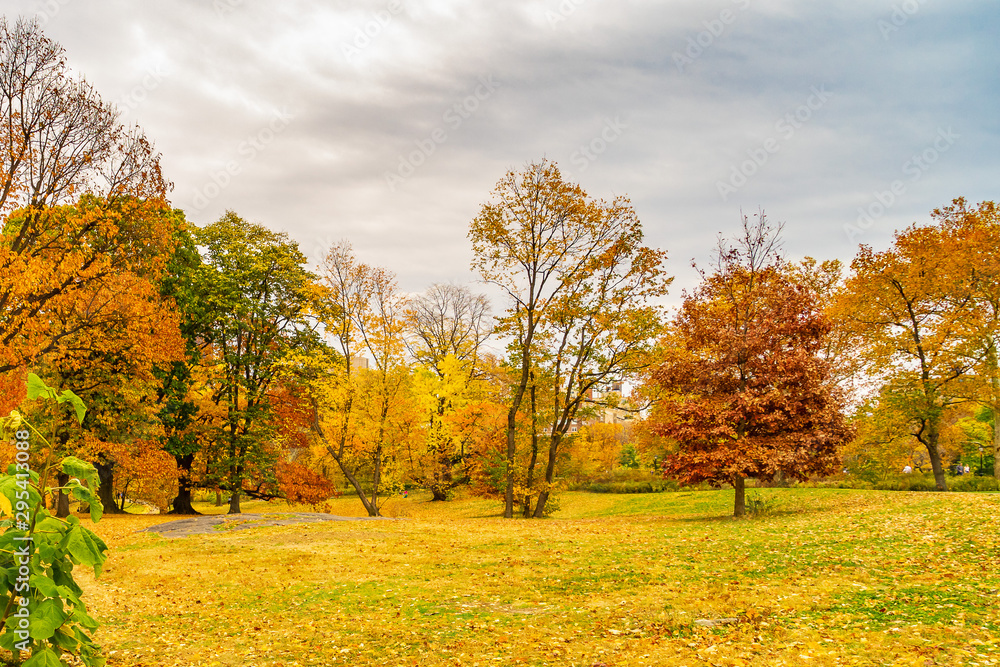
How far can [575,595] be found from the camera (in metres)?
10.2

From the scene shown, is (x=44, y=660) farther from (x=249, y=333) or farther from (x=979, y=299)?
(x=979, y=299)

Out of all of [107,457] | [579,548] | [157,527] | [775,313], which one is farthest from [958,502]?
[107,457]

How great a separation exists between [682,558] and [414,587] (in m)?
6.08

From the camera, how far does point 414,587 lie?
11.2 m

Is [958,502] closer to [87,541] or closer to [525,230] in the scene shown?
[525,230]

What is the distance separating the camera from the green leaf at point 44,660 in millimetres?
3453

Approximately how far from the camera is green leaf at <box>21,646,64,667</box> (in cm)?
345

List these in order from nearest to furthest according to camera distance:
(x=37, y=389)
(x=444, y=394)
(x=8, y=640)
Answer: (x=8, y=640)
(x=37, y=389)
(x=444, y=394)

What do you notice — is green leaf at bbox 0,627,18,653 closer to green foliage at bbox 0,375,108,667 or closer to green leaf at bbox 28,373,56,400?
green foliage at bbox 0,375,108,667

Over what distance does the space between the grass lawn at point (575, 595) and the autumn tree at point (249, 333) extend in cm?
1091

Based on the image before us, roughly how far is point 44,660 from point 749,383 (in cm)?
2049

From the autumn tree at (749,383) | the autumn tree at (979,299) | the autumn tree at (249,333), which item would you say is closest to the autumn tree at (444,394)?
the autumn tree at (249,333)

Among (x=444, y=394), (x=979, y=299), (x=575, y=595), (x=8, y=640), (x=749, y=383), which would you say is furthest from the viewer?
(x=444, y=394)

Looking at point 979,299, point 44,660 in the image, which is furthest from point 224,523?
point 979,299
